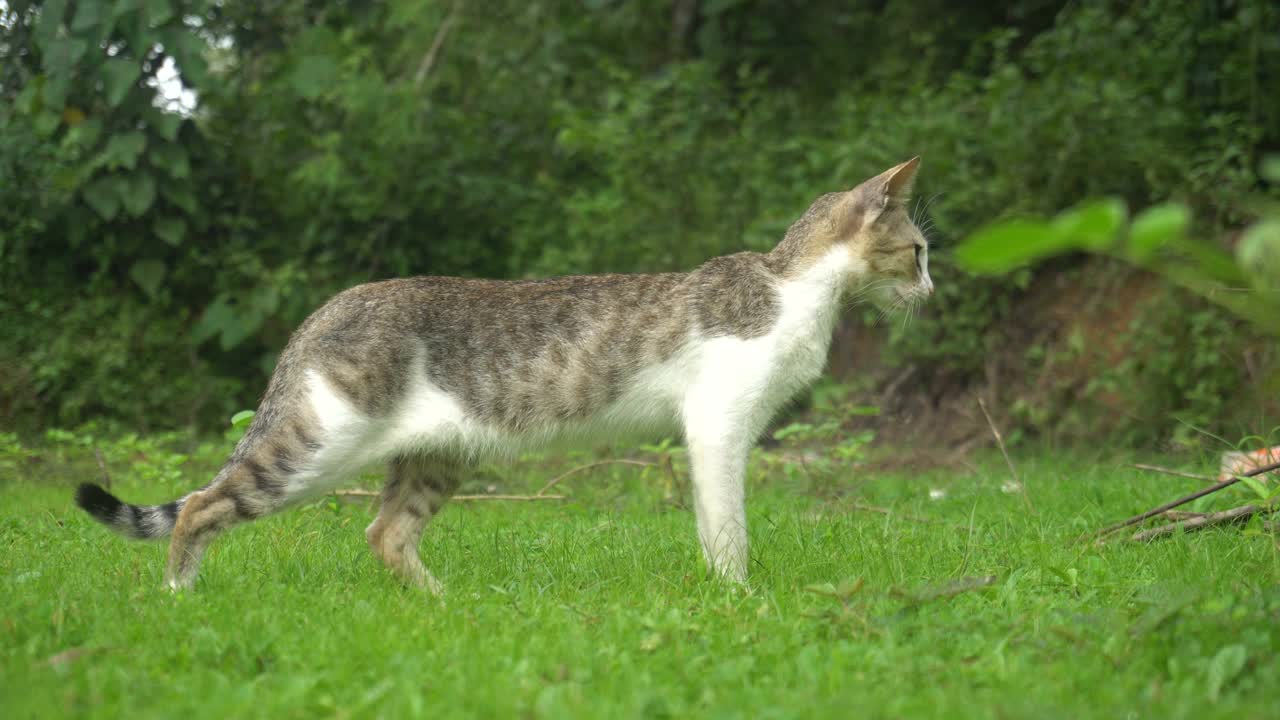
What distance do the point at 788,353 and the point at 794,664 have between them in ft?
5.75

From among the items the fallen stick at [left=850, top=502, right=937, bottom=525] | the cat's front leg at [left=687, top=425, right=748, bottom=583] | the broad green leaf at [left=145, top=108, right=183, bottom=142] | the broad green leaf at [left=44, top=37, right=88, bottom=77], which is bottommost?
the fallen stick at [left=850, top=502, right=937, bottom=525]

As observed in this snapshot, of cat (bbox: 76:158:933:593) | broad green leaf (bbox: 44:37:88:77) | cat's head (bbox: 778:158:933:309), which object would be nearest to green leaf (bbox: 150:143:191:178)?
broad green leaf (bbox: 44:37:88:77)

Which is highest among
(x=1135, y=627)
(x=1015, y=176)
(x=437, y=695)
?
(x=437, y=695)

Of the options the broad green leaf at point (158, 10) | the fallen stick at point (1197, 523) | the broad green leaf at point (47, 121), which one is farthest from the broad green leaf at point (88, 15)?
the fallen stick at point (1197, 523)

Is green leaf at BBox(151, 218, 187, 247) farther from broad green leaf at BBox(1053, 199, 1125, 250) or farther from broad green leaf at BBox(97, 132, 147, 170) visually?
broad green leaf at BBox(1053, 199, 1125, 250)

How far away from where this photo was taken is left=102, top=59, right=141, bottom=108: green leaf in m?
8.22

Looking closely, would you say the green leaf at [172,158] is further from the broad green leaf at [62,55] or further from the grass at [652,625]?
the grass at [652,625]

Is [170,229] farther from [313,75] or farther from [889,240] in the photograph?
[889,240]

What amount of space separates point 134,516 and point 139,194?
506cm

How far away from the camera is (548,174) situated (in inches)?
450

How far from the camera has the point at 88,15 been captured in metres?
7.98

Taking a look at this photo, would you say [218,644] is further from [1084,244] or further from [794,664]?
[1084,244]

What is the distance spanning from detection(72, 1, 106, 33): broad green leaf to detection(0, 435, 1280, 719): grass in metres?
3.79

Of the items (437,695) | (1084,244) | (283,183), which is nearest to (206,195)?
(283,183)
